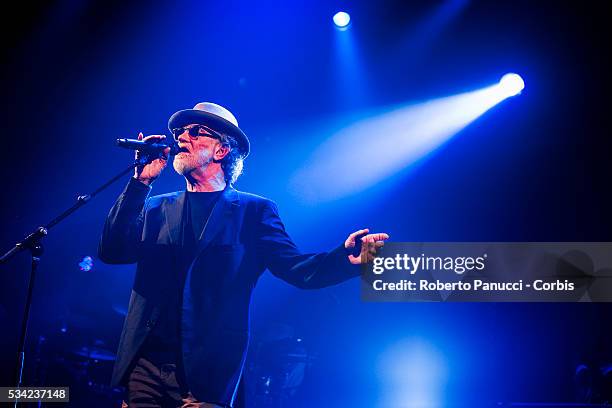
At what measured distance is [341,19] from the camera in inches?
246

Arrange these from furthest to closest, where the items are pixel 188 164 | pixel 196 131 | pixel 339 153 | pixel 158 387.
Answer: pixel 339 153 < pixel 196 131 < pixel 188 164 < pixel 158 387

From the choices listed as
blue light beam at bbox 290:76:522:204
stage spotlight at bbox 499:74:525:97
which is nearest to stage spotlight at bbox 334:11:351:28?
blue light beam at bbox 290:76:522:204

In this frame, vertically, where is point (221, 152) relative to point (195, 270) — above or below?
above

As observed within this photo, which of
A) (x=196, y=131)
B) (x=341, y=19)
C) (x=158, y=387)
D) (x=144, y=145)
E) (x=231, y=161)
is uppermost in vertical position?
(x=341, y=19)

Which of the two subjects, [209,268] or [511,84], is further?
[511,84]

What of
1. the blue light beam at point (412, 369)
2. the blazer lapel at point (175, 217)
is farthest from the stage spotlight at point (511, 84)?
the blazer lapel at point (175, 217)

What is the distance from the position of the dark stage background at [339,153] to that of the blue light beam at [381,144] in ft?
0.31

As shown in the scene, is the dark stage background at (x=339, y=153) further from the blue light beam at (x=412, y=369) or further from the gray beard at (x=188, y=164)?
the gray beard at (x=188, y=164)

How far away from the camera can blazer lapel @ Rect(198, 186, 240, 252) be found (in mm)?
2861

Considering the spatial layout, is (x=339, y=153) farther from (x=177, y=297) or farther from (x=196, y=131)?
(x=177, y=297)

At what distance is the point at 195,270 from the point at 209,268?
0.08 m

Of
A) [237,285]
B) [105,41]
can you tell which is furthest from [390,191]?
[237,285]

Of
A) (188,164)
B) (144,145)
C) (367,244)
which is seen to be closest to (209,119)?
(188,164)

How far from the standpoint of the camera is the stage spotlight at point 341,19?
6.21 metres
